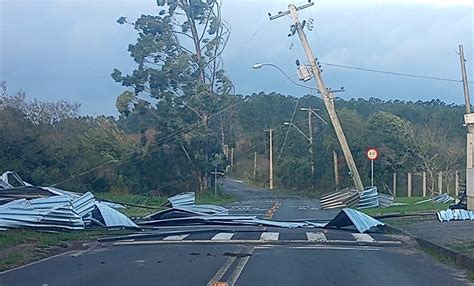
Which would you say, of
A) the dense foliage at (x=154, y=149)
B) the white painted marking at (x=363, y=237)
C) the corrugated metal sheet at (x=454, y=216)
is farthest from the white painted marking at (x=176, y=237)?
the dense foliage at (x=154, y=149)

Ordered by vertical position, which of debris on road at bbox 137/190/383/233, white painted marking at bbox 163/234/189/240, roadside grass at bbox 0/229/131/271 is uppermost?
debris on road at bbox 137/190/383/233

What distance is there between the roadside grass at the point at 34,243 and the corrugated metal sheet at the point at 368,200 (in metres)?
20.6

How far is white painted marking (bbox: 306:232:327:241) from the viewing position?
21172 millimetres

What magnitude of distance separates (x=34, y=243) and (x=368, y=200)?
26052 mm

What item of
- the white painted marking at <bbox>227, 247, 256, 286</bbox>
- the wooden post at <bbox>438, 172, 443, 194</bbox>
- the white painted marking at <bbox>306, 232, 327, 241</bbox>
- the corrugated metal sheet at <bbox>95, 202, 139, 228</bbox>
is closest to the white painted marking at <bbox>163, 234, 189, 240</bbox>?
the white painted marking at <bbox>306, 232, 327, 241</bbox>

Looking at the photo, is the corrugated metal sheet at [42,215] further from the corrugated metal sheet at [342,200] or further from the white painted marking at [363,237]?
the corrugated metal sheet at [342,200]

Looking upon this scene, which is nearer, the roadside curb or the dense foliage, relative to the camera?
the roadside curb

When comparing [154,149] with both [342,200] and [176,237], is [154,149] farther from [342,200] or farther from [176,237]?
[176,237]

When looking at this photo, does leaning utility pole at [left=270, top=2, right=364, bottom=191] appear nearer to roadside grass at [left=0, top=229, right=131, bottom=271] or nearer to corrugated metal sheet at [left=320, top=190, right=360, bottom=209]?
corrugated metal sheet at [left=320, top=190, right=360, bottom=209]

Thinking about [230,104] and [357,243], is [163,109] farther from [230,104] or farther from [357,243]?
[357,243]

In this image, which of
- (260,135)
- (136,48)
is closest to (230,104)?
(136,48)

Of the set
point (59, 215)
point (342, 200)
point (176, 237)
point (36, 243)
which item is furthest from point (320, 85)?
point (36, 243)

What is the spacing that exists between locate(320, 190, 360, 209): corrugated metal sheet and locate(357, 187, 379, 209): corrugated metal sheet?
247 mm

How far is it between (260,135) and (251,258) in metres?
93.4
